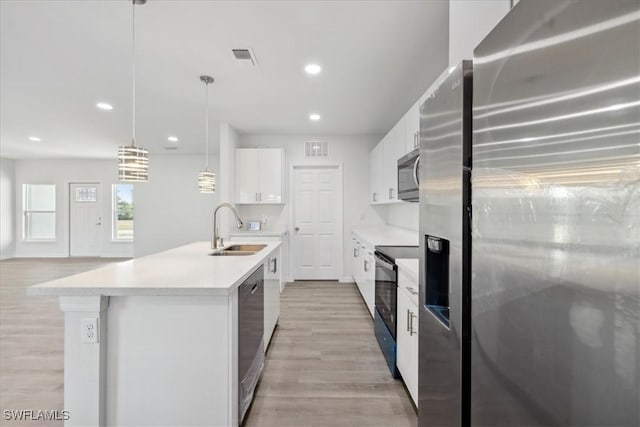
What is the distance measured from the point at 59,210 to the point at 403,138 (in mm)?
9319

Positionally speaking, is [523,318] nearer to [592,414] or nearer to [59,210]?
[592,414]

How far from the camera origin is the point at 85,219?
8508 mm

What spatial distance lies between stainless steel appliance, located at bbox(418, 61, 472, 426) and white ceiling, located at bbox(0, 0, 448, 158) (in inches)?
59.1

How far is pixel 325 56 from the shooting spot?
9.34 feet

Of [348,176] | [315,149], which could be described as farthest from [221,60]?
[348,176]

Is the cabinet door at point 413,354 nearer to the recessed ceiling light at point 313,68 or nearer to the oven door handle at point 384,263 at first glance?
the oven door handle at point 384,263

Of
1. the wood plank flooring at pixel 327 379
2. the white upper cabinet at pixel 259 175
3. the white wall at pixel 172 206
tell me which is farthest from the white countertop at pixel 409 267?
the white wall at pixel 172 206

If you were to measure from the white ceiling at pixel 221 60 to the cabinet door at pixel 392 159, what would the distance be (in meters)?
0.48

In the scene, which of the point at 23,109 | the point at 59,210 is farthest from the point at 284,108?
Answer: the point at 59,210

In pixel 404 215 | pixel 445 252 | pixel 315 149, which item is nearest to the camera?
pixel 445 252

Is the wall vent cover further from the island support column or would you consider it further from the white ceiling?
the island support column

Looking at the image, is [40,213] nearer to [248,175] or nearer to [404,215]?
[248,175]

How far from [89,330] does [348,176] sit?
4680mm

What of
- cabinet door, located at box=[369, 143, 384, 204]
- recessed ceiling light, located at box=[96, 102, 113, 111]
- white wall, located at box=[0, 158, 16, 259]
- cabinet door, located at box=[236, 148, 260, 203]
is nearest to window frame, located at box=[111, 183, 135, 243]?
white wall, located at box=[0, 158, 16, 259]
